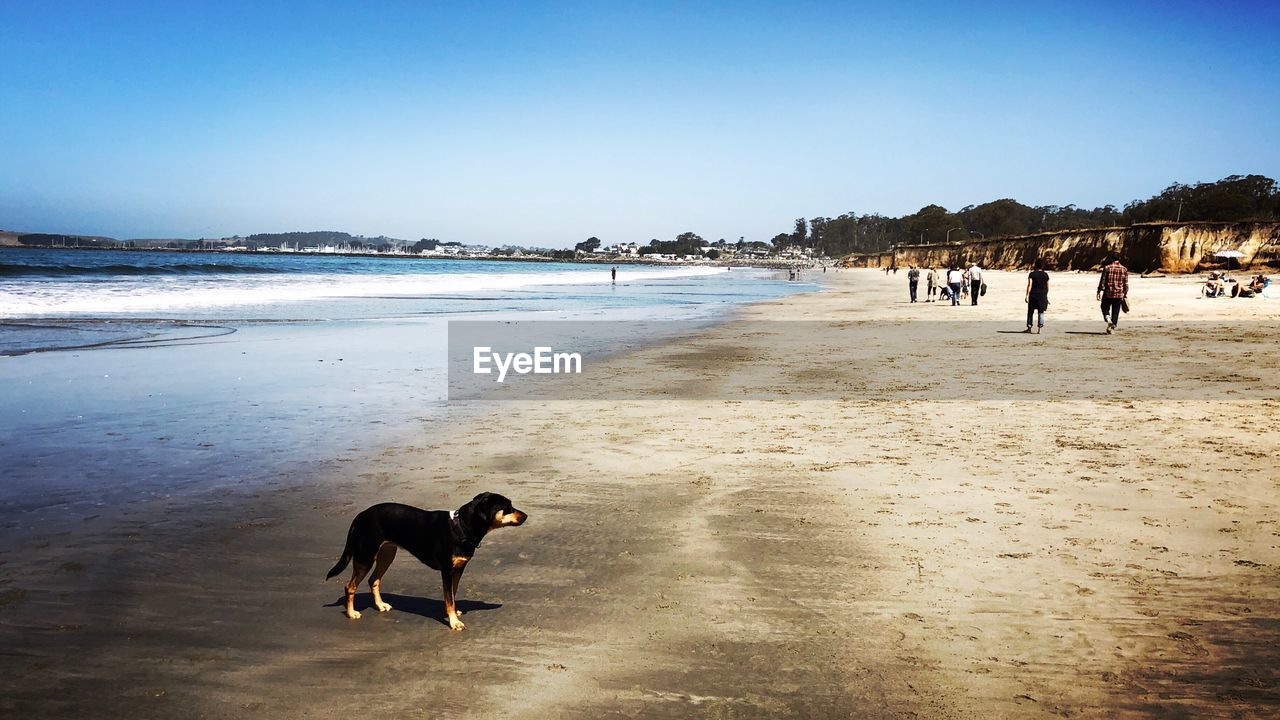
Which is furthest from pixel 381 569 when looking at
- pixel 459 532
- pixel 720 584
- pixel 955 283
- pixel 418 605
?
pixel 955 283

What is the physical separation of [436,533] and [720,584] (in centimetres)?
182

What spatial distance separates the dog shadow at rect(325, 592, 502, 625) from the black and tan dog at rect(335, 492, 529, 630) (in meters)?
0.16

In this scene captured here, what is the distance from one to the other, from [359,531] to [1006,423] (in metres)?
7.92

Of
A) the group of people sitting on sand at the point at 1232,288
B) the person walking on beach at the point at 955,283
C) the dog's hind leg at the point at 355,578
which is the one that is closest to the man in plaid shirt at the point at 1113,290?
the person walking on beach at the point at 955,283

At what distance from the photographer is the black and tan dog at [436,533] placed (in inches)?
160

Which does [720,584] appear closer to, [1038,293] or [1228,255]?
[1038,293]

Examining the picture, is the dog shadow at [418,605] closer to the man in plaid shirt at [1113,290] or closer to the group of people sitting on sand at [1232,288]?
the man in plaid shirt at [1113,290]

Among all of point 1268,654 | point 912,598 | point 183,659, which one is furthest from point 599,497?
point 1268,654

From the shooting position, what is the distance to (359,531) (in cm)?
432

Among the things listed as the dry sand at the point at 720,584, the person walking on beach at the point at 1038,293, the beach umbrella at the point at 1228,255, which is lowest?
the dry sand at the point at 720,584

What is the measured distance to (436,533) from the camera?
4098 mm

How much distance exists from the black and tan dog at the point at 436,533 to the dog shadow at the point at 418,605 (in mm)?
160

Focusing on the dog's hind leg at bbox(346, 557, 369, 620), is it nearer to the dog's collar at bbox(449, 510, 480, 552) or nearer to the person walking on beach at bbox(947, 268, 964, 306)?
the dog's collar at bbox(449, 510, 480, 552)

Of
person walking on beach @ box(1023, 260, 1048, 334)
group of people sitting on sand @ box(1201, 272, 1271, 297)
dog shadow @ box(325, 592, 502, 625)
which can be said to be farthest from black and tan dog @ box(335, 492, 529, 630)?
group of people sitting on sand @ box(1201, 272, 1271, 297)
